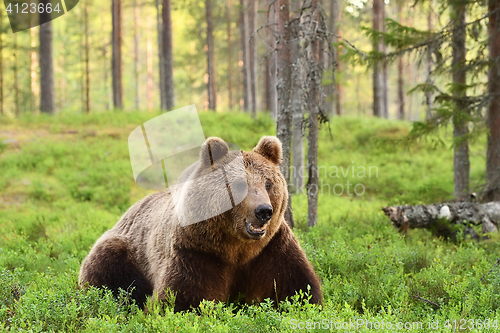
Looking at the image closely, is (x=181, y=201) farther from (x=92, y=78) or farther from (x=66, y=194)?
(x=92, y=78)

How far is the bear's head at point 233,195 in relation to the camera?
3.44m

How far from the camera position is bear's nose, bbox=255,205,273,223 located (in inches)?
131

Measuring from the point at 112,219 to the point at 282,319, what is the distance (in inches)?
223

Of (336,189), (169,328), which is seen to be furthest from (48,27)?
(169,328)

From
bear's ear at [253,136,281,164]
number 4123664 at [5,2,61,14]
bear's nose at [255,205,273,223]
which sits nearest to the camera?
bear's nose at [255,205,273,223]

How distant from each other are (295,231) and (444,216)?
9.73ft

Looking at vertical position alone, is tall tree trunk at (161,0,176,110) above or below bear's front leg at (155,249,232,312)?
above

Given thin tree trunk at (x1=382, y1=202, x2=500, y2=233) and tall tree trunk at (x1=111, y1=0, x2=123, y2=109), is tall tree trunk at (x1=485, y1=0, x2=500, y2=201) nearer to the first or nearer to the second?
thin tree trunk at (x1=382, y1=202, x2=500, y2=233)

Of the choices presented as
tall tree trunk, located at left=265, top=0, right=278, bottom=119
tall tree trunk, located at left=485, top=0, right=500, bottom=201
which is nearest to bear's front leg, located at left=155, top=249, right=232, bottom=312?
tall tree trunk, located at left=265, top=0, right=278, bottom=119

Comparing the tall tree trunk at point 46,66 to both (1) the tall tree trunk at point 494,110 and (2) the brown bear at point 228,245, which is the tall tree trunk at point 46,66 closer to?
(2) the brown bear at point 228,245

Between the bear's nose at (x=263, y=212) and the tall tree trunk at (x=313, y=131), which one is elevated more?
the tall tree trunk at (x=313, y=131)

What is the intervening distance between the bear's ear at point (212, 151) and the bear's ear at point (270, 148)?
411 mm

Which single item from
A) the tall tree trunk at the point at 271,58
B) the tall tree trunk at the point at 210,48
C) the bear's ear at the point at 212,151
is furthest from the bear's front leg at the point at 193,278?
the tall tree trunk at the point at 210,48

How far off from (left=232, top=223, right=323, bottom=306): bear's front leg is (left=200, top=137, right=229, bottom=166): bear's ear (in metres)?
1.00
